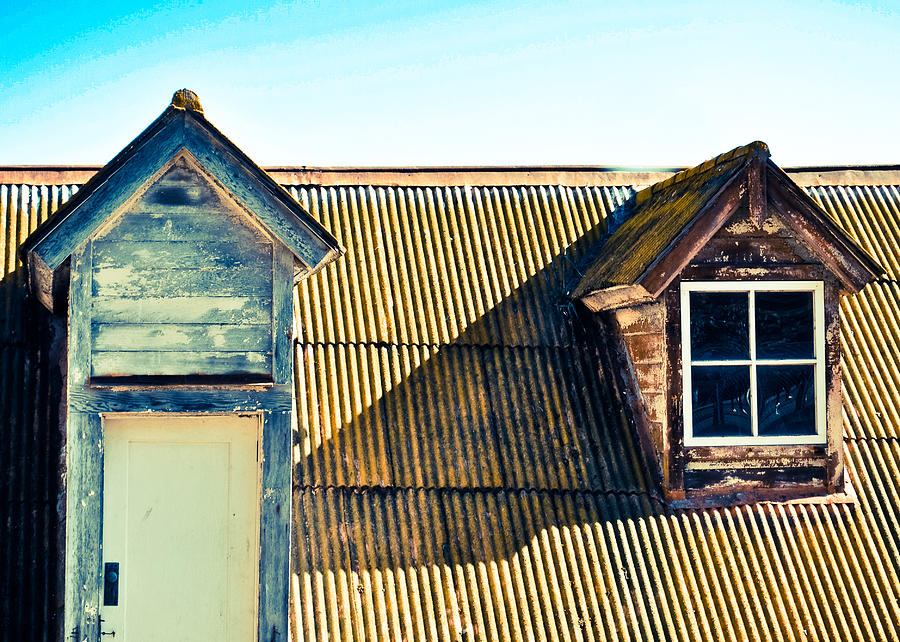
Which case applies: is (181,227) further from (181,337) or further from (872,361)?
(872,361)

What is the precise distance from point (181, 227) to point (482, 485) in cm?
281

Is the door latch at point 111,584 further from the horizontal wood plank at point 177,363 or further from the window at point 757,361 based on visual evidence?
the window at point 757,361

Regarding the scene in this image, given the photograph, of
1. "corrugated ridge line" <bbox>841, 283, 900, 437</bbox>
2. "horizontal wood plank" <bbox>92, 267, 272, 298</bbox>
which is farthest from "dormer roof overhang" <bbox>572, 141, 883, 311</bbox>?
"horizontal wood plank" <bbox>92, 267, 272, 298</bbox>

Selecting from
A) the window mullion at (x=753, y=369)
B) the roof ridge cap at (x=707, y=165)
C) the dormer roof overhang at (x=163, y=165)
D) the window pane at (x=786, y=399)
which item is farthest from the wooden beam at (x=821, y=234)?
the dormer roof overhang at (x=163, y=165)

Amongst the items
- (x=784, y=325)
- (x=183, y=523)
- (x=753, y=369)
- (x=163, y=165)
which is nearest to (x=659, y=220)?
(x=784, y=325)

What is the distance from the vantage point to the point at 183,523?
534 cm

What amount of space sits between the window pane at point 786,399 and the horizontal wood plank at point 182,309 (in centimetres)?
387

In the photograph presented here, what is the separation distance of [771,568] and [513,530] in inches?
76.0

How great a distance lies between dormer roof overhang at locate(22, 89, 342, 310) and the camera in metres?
5.00

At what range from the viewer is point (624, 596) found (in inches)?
224

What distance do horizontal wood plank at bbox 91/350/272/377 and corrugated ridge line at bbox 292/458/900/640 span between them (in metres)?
1.16

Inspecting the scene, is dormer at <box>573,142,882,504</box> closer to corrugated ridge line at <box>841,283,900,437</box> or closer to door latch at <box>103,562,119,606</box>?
corrugated ridge line at <box>841,283,900,437</box>

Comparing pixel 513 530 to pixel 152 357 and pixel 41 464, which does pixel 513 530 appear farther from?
pixel 41 464

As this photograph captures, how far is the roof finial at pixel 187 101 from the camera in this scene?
5105 millimetres
